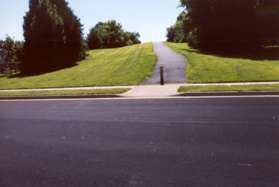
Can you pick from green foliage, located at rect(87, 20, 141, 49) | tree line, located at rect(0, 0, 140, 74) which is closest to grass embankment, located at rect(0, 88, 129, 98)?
tree line, located at rect(0, 0, 140, 74)

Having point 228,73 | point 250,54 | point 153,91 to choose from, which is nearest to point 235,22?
point 250,54

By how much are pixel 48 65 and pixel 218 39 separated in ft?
59.2

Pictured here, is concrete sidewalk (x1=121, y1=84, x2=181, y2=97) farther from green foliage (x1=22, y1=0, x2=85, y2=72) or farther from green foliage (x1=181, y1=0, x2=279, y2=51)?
green foliage (x1=181, y1=0, x2=279, y2=51)

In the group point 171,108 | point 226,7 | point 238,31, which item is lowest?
point 171,108

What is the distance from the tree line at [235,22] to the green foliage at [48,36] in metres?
13.7

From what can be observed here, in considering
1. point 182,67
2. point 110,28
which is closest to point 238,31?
point 182,67

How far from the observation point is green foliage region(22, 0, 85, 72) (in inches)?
1270

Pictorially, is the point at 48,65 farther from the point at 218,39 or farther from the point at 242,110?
the point at 242,110

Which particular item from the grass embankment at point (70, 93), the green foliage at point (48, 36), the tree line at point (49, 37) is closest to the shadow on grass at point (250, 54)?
the tree line at point (49, 37)

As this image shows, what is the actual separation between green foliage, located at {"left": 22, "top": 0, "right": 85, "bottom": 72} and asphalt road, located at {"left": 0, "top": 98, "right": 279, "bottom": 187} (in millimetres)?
21247

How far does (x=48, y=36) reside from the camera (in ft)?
107

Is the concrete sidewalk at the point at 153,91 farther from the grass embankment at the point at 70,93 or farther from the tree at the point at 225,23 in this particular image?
the tree at the point at 225,23

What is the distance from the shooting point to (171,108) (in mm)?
11867

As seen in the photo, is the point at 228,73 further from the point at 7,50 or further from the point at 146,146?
the point at 7,50
